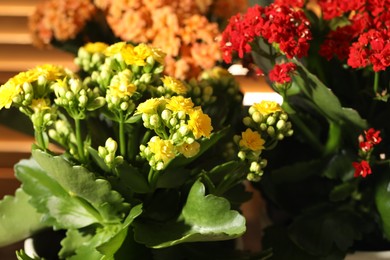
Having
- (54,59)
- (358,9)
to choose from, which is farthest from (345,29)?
(54,59)

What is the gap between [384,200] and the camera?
794 mm

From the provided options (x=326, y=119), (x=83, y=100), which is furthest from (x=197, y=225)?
(x=326, y=119)

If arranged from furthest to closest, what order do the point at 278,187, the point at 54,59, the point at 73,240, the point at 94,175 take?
the point at 54,59
the point at 278,187
the point at 73,240
the point at 94,175

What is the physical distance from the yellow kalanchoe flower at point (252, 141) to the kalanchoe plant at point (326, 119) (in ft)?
0.23

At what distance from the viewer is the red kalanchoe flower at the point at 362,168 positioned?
29.1 inches

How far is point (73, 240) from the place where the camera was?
2.52 feet

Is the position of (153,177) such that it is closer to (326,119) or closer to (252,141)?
(252,141)

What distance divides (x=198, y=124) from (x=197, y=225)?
0.12 m

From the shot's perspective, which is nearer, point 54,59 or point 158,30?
point 158,30

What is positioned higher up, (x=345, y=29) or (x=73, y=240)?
(x=345, y=29)

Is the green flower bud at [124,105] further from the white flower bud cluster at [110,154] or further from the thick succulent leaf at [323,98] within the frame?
the thick succulent leaf at [323,98]

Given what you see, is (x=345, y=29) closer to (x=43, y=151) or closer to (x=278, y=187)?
(x=278, y=187)

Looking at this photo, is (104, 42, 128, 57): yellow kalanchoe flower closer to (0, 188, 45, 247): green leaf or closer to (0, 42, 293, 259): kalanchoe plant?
(0, 42, 293, 259): kalanchoe plant

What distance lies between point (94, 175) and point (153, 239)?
92mm
